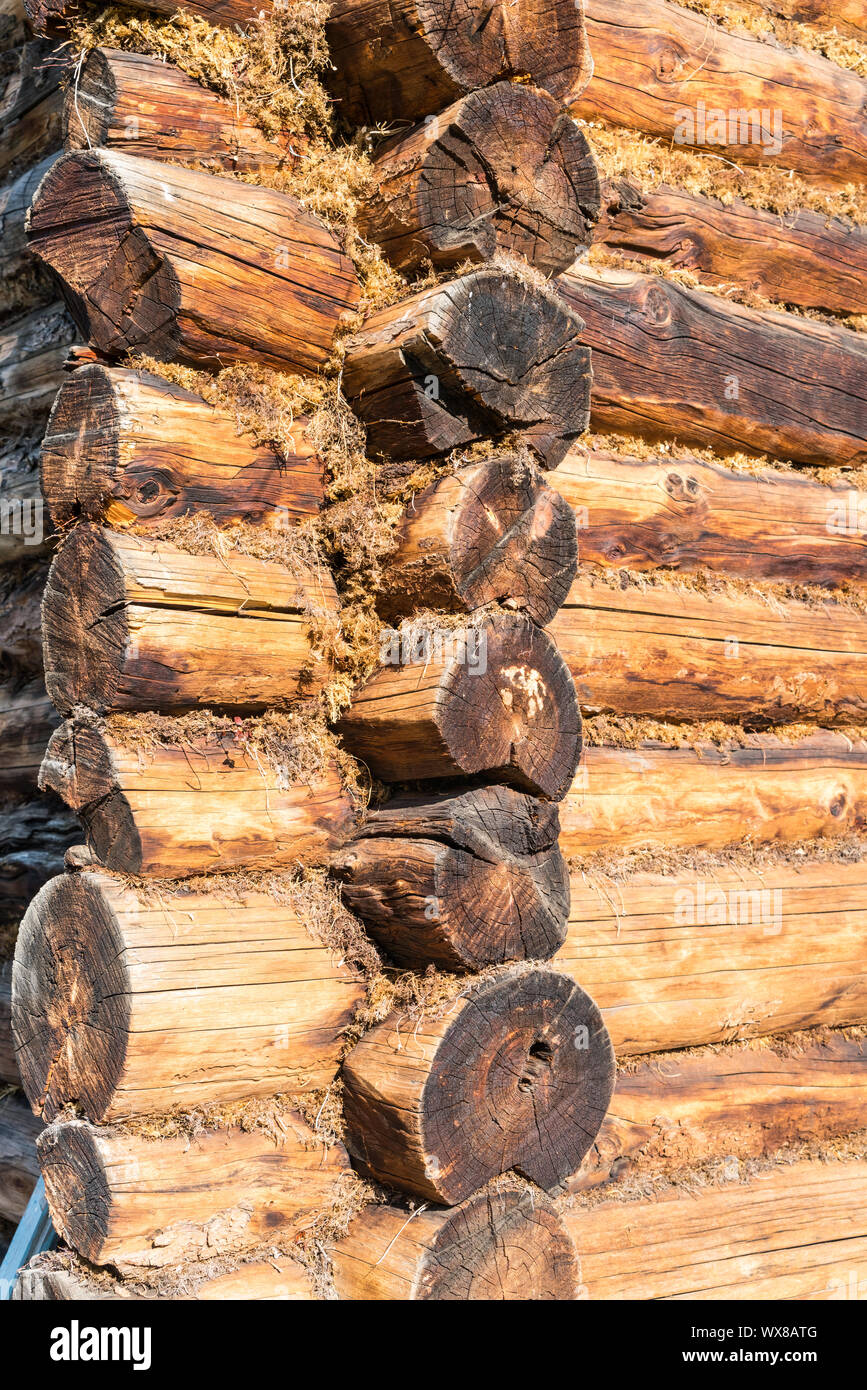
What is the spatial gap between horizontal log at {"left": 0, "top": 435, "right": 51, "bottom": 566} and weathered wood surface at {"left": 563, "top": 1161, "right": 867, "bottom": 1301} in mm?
2399

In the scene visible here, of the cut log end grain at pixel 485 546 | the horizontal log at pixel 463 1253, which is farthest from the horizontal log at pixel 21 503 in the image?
the horizontal log at pixel 463 1253

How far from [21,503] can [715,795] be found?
224cm

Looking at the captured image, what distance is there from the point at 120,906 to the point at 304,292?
1.43m

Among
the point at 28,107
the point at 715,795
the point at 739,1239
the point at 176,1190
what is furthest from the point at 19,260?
the point at 739,1239

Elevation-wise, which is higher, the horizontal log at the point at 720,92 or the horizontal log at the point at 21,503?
the horizontal log at the point at 720,92

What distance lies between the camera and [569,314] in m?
2.80

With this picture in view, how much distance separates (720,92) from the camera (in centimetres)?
362

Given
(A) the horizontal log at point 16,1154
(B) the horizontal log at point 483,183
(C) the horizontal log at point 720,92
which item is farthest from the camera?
(A) the horizontal log at point 16,1154

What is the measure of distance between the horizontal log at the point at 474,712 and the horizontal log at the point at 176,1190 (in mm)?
858

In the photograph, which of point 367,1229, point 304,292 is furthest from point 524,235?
point 367,1229

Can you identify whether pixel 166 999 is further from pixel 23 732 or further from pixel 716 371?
pixel 716 371

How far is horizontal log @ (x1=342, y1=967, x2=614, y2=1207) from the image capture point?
252 centimetres

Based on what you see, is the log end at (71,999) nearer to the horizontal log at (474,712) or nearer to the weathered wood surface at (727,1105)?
the horizontal log at (474,712)

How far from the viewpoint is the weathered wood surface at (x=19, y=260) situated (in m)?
3.64
